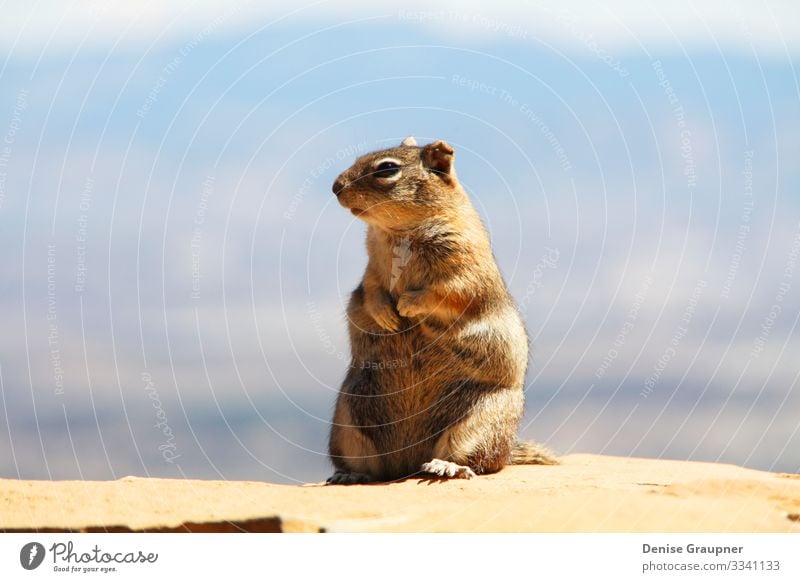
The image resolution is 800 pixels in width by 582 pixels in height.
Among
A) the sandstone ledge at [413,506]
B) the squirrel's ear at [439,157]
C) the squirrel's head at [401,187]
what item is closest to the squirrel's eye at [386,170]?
the squirrel's head at [401,187]

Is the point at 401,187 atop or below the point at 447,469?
atop

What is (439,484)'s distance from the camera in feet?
41.7

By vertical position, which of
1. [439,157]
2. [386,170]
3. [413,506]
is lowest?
[413,506]

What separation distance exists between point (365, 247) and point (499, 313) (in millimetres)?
2432

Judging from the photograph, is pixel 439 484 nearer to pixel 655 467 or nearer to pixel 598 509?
pixel 598 509

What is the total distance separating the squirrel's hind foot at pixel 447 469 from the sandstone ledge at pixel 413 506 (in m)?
0.19

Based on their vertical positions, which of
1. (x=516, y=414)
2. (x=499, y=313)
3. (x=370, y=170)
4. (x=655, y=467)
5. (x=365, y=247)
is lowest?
(x=655, y=467)

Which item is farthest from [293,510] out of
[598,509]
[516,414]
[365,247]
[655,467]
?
[655,467]

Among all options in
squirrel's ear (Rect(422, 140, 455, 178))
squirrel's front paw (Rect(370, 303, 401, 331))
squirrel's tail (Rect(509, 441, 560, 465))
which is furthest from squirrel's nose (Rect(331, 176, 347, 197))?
squirrel's tail (Rect(509, 441, 560, 465))

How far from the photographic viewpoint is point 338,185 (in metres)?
14.6

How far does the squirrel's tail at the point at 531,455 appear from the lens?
15.6 metres
